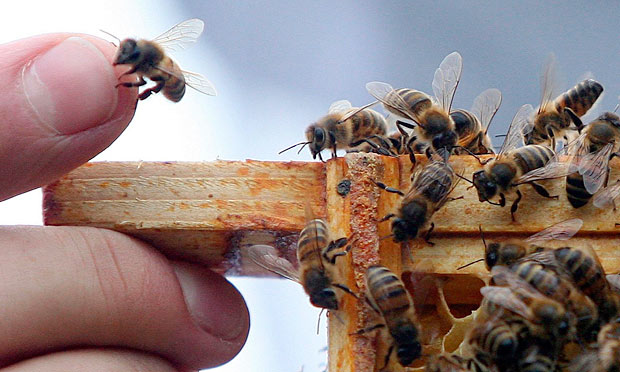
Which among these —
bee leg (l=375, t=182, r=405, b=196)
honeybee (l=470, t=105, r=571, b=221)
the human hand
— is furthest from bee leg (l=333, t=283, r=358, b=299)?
the human hand

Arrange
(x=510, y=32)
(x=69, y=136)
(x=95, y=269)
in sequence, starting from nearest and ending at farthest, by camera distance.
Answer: (x=69, y=136), (x=95, y=269), (x=510, y=32)

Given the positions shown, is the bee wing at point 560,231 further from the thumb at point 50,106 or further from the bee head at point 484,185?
the thumb at point 50,106

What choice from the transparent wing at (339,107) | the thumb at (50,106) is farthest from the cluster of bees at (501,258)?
the transparent wing at (339,107)

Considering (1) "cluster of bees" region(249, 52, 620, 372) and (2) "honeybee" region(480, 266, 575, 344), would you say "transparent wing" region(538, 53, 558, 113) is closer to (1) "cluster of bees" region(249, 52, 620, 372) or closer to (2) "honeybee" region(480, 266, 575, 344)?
(1) "cluster of bees" region(249, 52, 620, 372)

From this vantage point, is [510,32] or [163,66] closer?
[163,66]

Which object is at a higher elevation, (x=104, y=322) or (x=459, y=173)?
(x=459, y=173)

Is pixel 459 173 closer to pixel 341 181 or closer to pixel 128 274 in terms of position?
pixel 341 181

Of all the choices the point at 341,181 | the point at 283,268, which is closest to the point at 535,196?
the point at 341,181
